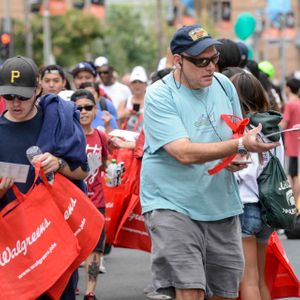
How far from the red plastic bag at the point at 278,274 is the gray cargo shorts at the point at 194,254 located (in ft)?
4.09

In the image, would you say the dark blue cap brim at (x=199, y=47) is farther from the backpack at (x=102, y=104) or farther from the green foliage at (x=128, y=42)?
the green foliage at (x=128, y=42)

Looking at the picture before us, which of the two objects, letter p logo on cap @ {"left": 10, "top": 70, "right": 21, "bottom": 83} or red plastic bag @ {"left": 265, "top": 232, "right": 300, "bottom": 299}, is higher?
letter p logo on cap @ {"left": 10, "top": 70, "right": 21, "bottom": 83}

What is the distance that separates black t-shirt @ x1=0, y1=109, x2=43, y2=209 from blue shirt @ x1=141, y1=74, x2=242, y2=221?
2.02 feet

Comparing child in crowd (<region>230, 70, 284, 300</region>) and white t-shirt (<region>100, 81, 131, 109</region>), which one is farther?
white t-shirt (<region>100, 81, 131, 109</region>)

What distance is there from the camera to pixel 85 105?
946cm

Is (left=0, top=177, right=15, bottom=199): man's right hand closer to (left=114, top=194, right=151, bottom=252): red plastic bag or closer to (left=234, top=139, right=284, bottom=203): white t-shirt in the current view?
(left=234, top=139, right=284, bottom=203): white t-shirt

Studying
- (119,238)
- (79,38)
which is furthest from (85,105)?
(79,38)

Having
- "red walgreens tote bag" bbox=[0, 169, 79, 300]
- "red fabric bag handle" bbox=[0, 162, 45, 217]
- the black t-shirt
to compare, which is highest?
the black t-shirt

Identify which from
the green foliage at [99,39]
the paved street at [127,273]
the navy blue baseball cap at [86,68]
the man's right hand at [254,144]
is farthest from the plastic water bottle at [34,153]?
the green foliage at [99,39]

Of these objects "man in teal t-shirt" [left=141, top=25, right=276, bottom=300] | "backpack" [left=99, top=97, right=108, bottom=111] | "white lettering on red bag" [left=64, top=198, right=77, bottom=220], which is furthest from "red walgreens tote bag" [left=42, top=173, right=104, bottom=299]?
"backpack" [left=99, top=97, right=108, bottom=111]

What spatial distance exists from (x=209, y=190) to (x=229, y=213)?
7.4 inches

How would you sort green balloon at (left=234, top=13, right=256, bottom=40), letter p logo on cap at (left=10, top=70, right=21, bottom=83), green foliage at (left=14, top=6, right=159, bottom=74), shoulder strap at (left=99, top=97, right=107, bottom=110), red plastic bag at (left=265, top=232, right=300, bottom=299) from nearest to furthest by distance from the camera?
letter p logo on cap at (left=10, top=70, right=21, bottom=83) → red plastic bag at (left=265, top=232, right=300, bottom=299) → shoulder strap at (left=99, top=97, right=107, bottom=110) → green balloon at (left=234, top=13, right=256, bottom=40) → green foliage at (left=14, top=6, right=159, bottom=74)

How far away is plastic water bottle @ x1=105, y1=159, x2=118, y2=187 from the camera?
8.95 m

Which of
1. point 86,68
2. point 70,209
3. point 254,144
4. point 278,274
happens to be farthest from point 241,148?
point 86,68
